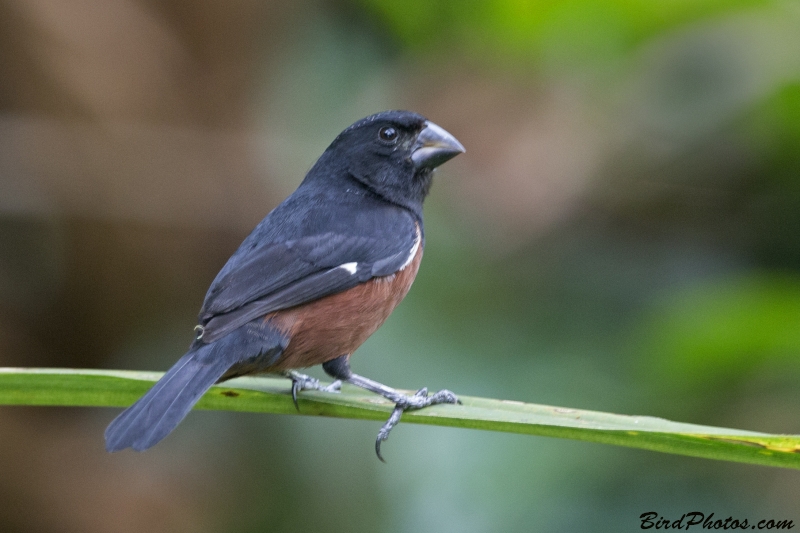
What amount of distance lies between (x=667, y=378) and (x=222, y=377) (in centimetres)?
179

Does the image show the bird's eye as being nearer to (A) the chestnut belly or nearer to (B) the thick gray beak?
(B) the thick gray beak

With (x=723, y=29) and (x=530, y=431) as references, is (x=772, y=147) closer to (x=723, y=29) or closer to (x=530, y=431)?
(x=723, y=29)

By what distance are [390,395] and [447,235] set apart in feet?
4.69

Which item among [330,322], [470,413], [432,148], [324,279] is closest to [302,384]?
[330,322]

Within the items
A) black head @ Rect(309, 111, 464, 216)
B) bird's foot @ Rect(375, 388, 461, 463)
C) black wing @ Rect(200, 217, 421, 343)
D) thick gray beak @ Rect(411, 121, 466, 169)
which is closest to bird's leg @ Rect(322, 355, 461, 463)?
bird's foot @ Rect(375, 388, 461, 463)

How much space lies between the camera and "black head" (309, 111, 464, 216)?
3371 millimetres

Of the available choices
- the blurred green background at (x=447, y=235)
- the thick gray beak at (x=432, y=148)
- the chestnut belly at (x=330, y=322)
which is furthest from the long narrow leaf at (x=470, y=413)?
the thick gray beak at (x=432, y=148)

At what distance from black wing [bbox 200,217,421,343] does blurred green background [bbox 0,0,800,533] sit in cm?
75

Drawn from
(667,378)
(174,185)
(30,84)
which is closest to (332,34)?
(174,185)

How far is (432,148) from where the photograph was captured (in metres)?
3.36

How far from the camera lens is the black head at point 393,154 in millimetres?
3371

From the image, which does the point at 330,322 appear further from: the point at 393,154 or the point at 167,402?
the point at 393,154

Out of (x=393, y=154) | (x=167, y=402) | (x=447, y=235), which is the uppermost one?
(x=393, y=154)

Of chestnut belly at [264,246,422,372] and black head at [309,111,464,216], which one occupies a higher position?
black head at [309,111,464,216]
